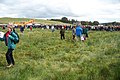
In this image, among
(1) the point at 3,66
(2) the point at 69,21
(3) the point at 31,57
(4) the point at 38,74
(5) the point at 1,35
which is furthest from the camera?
(2) the point at 69,21

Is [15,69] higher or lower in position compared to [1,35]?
lower

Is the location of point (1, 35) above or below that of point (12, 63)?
above

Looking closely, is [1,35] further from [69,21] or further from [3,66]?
[69,21]

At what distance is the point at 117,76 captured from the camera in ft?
32.1

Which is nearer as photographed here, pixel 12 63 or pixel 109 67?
pixel 109 67

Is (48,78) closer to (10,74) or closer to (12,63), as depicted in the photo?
(10,74)

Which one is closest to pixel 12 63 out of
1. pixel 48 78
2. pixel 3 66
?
pixel 3 66

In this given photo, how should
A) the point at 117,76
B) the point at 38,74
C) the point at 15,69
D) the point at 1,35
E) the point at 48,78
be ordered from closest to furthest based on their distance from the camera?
1. the point at 117,76
2. the point at 48,78
3. the point at 38,74
4. the point at 15,69
5. the point at 1,35

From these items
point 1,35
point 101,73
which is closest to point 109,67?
point 101,73

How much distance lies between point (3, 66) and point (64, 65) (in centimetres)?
235

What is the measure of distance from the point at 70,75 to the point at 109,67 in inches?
65.2

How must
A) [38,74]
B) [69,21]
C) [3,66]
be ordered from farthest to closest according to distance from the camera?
[69,21], [3,66], [38,74]

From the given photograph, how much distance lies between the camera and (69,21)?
191500mm

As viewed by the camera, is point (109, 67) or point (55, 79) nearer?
point (55, 79)
